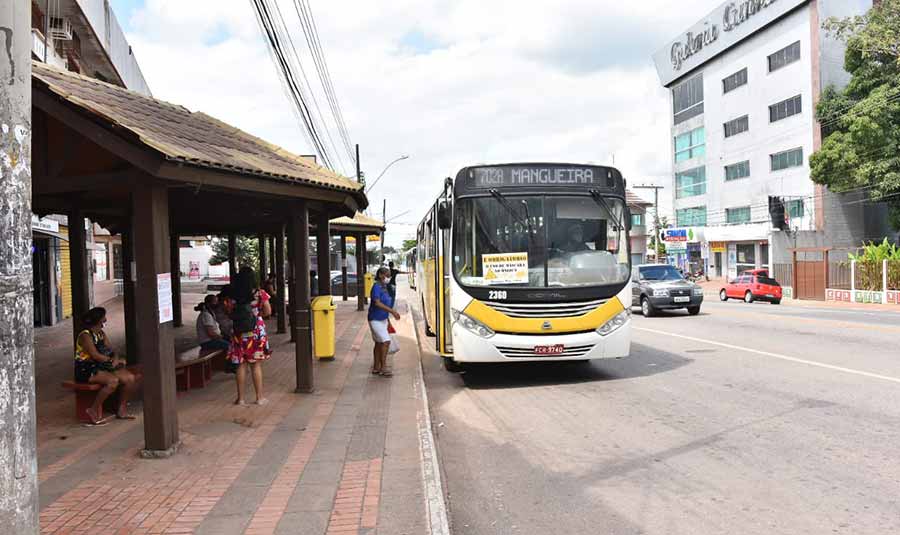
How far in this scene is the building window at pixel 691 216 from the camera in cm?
5522

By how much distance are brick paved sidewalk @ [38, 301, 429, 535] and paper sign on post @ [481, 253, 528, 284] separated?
2.00 m

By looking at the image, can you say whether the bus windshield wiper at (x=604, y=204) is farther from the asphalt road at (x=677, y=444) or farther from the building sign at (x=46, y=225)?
the building sign at (x=46, y=225)

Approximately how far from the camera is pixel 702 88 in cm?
5438

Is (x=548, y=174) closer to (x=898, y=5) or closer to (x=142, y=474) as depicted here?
(x=142, y=474)

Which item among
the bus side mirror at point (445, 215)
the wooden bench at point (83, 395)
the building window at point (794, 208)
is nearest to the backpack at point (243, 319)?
the wooden bench at point (83, 395)

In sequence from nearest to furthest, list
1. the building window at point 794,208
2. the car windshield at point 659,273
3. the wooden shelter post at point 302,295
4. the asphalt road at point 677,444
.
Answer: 1. the asphalt road at point 677,444
2. the wooden shelter post at point 302,295
3. the car windshield at point 659,273
4. the building window at point 794,208

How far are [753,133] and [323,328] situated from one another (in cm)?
4387

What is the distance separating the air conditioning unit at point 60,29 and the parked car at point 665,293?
16.7 m

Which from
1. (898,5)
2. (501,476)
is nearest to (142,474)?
(501,476)

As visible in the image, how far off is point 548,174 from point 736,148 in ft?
149

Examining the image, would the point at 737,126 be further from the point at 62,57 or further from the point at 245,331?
the point at 245,331

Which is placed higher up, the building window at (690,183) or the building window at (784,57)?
the building window at (784,57)

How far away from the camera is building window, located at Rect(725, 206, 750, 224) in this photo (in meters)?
49.0

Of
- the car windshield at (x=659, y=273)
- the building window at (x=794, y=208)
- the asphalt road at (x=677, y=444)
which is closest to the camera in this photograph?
the asphalt road at (x=677, y=444)
